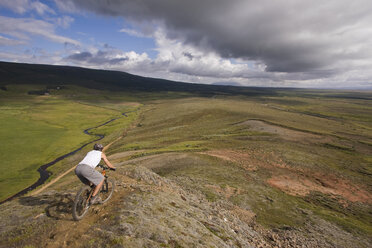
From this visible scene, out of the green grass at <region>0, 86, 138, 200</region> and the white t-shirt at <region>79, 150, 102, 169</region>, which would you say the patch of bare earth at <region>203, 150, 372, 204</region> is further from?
the green grass at <region>0, 86, 138, 200</region>

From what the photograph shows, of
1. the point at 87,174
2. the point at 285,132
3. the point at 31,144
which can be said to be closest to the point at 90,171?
the point at 87,174

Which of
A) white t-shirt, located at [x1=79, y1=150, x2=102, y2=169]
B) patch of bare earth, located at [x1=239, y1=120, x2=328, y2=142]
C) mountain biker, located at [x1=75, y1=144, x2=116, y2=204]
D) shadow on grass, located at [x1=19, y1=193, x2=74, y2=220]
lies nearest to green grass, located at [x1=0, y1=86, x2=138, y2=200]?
shadow on grass, located at [x1=19, y1=193, x2=74, y2=220]

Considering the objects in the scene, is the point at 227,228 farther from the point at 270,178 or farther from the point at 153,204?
the point at 270,178

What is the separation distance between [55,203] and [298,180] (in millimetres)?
36821

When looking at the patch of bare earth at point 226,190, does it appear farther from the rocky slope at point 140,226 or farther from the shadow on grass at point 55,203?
the shadow on grass at point 55,203

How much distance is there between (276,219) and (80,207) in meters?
20.4

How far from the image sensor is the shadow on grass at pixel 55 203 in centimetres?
1259

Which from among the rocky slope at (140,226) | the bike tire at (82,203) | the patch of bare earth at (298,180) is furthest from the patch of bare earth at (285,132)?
the bike tire at (82,203)

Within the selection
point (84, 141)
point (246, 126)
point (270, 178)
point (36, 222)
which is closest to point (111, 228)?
point (36, 222)

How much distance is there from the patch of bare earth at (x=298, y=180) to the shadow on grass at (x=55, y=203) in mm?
29482

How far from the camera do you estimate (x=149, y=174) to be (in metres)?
23.3

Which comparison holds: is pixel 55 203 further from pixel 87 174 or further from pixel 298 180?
pixel 298 180

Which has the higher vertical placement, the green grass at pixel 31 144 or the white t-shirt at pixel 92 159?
the white t-shirt at pixel 92 159

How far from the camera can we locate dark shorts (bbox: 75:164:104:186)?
12.5 m
